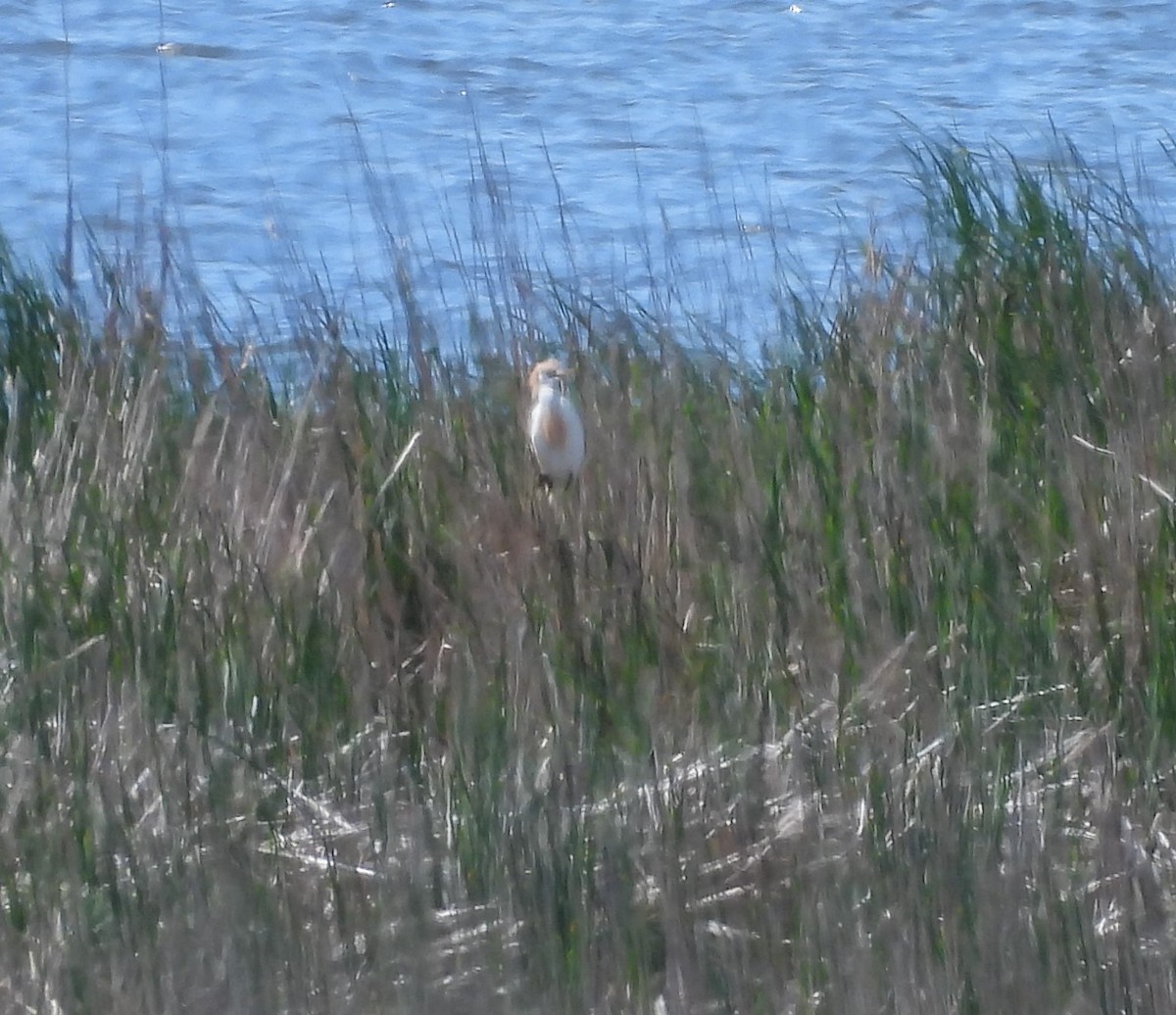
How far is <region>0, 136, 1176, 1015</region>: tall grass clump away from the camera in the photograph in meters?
2.36

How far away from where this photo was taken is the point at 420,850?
2432 mm

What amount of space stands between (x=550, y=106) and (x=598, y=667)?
5693 mm

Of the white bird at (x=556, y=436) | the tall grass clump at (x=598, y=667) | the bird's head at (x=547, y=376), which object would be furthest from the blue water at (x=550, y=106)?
the white bird at (x=556, y=436)

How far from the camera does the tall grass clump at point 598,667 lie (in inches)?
92.7

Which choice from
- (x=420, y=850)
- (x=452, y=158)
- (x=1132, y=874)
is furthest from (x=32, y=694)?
(x=452, y=158)

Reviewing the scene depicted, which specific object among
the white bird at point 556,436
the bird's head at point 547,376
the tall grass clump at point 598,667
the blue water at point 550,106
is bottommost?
the blue water at point 550,106

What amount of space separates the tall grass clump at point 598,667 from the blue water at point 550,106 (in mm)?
1802

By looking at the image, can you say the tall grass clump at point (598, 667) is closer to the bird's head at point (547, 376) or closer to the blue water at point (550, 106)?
the bird's head at point (547, 376)

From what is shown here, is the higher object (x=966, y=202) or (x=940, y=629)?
(x=966, y=202)

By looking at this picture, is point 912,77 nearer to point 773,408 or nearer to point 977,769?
point 773,408

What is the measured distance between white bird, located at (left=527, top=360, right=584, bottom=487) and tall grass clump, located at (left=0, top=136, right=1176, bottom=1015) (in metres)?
0.06

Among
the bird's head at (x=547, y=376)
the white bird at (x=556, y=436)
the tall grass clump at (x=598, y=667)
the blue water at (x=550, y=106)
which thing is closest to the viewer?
the tall grass clump at (x=598, y=667)

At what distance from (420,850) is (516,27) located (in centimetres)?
744

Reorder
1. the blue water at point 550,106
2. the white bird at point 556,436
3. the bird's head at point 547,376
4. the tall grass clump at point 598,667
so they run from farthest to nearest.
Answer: the blue water at point 550,106 < the bird's head at point 547,376 < the white bird at point 556,436 < the tall grass clump at point 598,667
